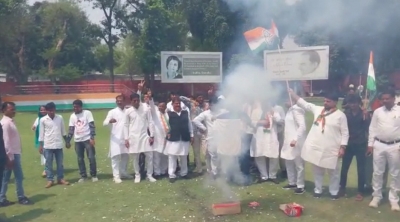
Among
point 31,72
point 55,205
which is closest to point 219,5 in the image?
point 55,205

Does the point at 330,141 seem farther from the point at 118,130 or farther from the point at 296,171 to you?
the point at 118,130

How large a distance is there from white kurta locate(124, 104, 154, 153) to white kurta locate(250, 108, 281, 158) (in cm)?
230

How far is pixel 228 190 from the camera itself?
9531 millimetres

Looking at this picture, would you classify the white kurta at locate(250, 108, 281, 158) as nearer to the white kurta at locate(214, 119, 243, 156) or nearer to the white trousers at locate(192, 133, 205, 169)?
the white kurta at locate(214, 119, 243, 156)

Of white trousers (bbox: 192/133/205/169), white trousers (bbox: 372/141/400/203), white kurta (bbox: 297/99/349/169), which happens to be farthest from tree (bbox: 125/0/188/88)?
white trousers (bbox: 372/141/400/203)

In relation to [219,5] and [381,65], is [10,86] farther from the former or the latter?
[219,5]

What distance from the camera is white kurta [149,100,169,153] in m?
11.1

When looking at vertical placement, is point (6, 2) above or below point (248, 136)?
above

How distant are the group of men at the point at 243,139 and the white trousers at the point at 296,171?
0.02m

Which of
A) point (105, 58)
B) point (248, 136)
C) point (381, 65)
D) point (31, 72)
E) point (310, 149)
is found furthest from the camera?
point (105, 58)

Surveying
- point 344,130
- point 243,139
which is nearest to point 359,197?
point 344,130

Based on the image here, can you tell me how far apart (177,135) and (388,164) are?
14.5ft

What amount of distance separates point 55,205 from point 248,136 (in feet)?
13.7

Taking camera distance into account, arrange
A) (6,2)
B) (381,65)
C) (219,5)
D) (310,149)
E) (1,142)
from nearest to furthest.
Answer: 1. (1,142)
2. (310,149)
3. (219,5)
4. (381,65)
5. (6,2)
